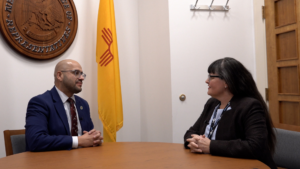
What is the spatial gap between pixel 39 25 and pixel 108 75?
94cm

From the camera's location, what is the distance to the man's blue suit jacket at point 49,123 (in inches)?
78.2

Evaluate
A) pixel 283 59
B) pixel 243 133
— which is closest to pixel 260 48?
pixel 283 59

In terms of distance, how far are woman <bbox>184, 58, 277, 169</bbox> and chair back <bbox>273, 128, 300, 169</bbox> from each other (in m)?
0.28

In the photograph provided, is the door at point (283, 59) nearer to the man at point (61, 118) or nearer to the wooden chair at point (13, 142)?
the man at point (61, 118)

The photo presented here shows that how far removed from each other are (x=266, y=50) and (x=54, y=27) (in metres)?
2.52

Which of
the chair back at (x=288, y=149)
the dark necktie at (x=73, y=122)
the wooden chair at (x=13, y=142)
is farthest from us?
the dark necktie at (x=73, y=122)

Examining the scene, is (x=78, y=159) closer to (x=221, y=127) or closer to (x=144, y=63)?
(x=221, y=127)

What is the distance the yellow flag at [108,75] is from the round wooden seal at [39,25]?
354 mm

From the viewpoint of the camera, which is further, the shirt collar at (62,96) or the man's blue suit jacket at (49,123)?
the shirt collar at (62,96)

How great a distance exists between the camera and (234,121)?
1.86 metres

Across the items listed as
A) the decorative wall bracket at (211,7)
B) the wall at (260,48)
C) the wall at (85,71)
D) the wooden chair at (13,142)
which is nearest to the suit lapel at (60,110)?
the wooden chair at (13,142)

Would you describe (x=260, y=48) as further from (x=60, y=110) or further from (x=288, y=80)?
(x=60, y=110)

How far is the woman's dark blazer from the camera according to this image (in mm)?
1684

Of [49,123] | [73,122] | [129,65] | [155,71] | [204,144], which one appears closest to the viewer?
[204,144]
